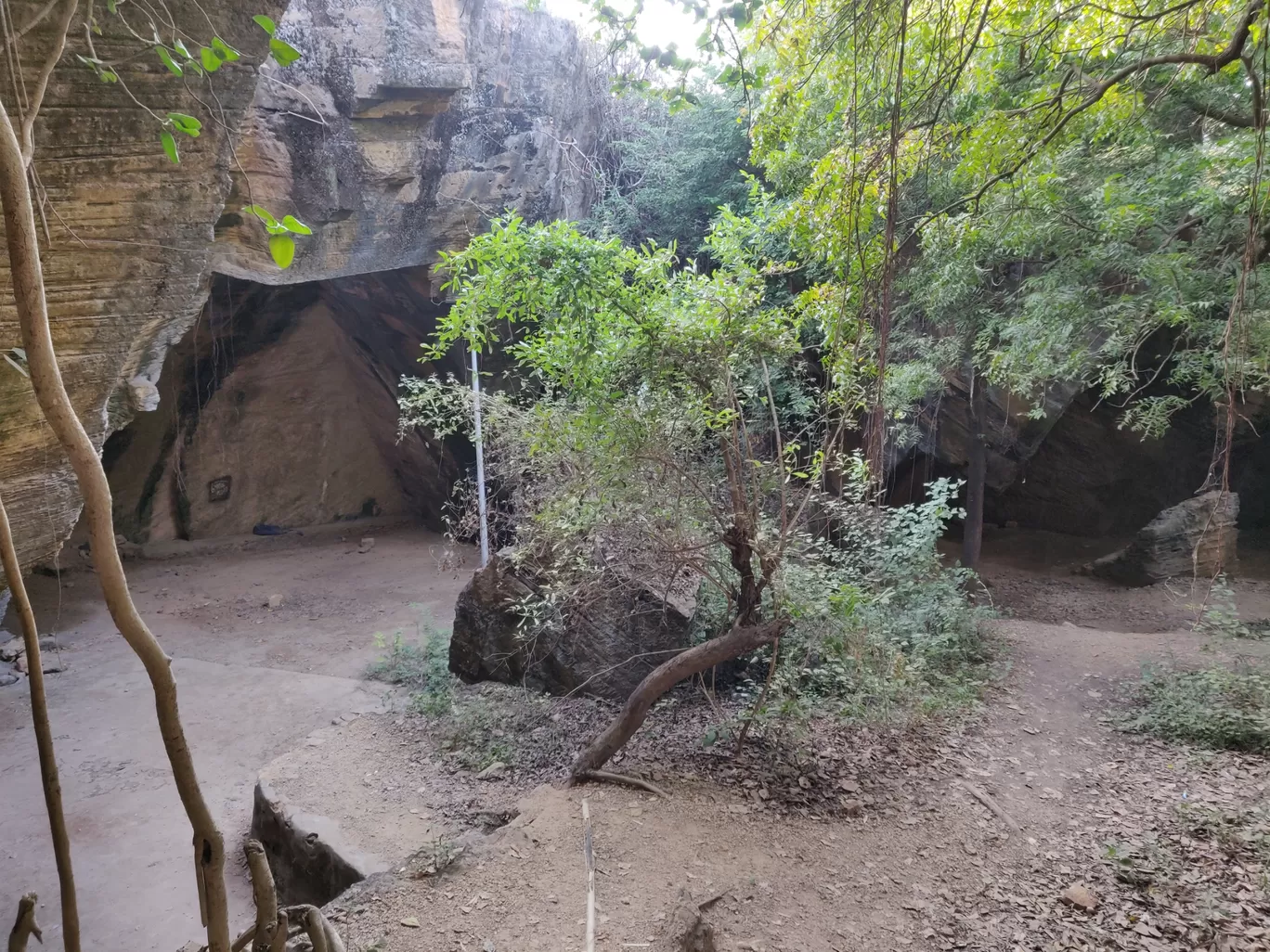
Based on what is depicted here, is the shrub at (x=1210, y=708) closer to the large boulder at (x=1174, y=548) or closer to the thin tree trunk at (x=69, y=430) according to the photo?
the large boulder at (x=1174, y=548)

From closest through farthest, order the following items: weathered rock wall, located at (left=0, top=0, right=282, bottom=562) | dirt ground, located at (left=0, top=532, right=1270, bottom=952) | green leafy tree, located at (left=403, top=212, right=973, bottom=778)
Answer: weathered rock wall, located at (left=0, top=0, right=282, bottom=562) < dirt ground, located at (left=0, top=532, right=1270, bottom=952) < green leafy tree, located at (left=403, top=212, right=973, bottom=778)

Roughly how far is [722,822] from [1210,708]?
3481mm

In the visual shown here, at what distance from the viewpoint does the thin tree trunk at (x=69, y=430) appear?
1221 mm

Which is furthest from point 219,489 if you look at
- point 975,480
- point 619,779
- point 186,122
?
point 186,122

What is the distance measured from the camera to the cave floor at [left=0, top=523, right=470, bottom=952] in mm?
4961

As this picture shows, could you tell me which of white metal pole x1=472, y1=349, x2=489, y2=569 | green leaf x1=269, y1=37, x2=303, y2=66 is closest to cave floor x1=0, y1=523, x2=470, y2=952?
white metal pole x1=472, y1=349, x2=489, y2=569

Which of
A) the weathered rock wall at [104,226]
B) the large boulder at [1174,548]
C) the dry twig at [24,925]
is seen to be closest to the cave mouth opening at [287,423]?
the weathered rock wall at [104,226]

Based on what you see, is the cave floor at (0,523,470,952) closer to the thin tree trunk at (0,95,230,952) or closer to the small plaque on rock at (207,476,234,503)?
the small plaque on rock at (207,476,234,503)

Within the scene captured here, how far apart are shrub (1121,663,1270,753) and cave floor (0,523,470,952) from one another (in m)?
6.34

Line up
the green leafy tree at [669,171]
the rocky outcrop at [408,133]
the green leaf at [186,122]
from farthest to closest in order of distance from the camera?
the green leafy tree at [669,171], the rocky outcrop at [408,133], the green leaf at [186,122]

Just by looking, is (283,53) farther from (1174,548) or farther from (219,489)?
(219,489)

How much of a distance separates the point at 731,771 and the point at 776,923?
4.45ft

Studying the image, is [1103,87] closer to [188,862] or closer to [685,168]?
[188,862]

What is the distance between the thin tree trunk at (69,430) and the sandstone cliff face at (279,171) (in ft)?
2.64
